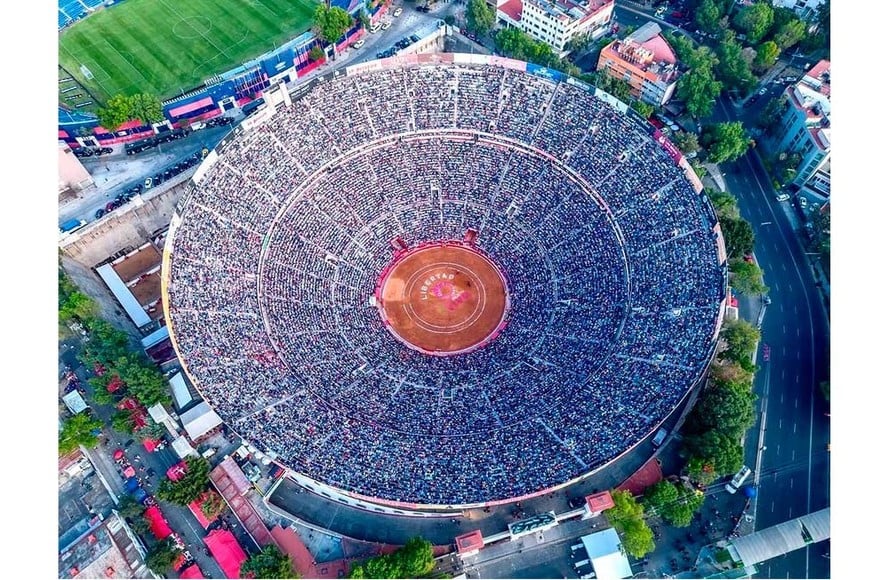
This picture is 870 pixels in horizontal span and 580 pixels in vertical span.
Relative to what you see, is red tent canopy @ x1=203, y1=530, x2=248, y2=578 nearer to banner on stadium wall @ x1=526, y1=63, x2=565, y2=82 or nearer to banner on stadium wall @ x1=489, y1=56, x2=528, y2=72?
banner on stadium wall @ x1=489, y1=56, x2=528, y2=72

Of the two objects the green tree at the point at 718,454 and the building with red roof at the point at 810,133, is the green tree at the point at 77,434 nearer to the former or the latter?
the green tree at the point at 718,454

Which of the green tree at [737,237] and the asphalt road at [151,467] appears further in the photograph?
the green tree at [737,237]

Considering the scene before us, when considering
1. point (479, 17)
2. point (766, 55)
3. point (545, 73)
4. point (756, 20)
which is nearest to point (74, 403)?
point (545, 73)

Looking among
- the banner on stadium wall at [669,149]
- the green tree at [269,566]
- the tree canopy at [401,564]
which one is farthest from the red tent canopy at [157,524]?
the banner on stadium wall at [669,149]

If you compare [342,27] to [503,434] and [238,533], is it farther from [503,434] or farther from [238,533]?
[238,533]

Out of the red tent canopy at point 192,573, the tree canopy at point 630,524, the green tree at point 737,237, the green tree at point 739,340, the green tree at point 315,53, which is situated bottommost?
the red tent canopy at point 192,573

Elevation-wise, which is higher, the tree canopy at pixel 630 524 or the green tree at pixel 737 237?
the green tree at pixel 737 237
